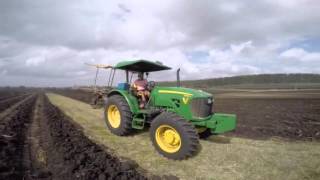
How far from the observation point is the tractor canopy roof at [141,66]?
856cm

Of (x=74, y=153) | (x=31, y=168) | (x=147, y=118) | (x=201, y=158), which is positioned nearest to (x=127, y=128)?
(x=147, y=118)

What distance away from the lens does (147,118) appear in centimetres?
830

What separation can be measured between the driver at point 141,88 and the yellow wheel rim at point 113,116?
3.60 feet

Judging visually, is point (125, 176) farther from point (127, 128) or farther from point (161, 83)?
point (161, 83)

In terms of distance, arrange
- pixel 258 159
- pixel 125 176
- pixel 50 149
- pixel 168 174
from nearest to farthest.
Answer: pixel 125 176 < pixel 168 174 < pixel 258 159 < pixel 50 149

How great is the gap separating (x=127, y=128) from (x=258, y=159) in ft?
12.5

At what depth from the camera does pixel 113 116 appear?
384 inches

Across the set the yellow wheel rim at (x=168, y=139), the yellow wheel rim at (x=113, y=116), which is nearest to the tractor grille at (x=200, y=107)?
the yellow wheel rim at (x=168, y=139)

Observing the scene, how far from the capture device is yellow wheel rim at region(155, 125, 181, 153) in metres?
6.73

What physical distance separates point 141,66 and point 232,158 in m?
3.87

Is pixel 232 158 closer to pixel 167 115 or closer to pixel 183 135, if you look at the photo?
pixel 183 135

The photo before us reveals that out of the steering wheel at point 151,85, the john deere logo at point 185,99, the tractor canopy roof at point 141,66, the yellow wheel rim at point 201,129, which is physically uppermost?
the tractor canopy roof at point 141,66

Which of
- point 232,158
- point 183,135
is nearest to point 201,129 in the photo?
point 232,158

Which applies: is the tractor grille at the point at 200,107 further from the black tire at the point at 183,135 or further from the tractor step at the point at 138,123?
the tractor step at the point at 138,123
